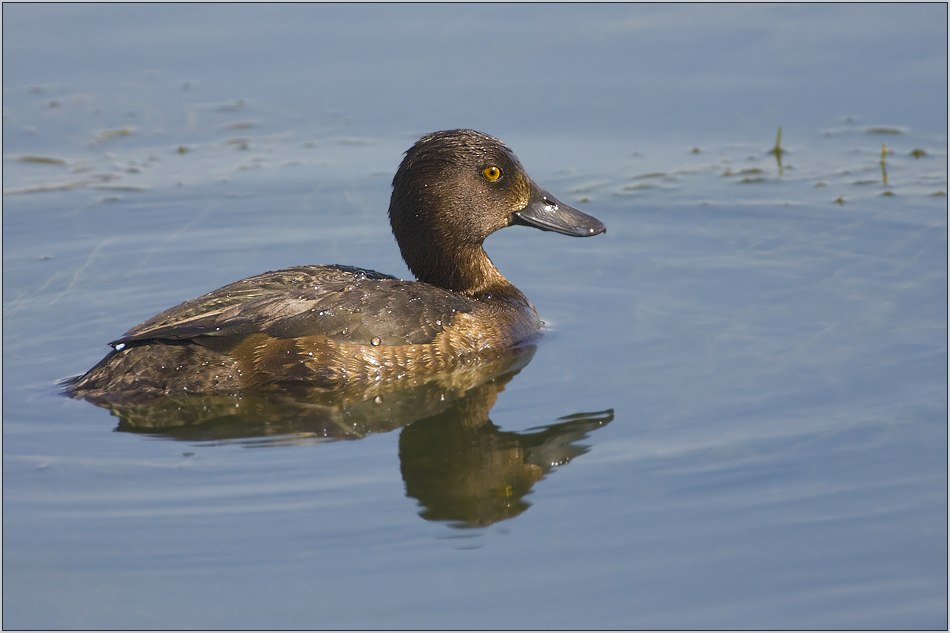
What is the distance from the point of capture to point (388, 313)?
257 inches

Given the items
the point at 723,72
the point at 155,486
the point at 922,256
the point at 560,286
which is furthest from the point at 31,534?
the point at 723,72

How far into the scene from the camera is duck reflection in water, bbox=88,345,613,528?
5.27 m

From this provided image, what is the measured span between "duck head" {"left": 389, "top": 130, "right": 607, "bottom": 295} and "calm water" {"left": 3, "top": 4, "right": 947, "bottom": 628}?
1.96ft

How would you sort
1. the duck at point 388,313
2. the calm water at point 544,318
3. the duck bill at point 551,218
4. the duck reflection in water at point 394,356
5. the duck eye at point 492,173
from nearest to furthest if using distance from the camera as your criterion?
the calm water at point 544,318 < the duck reflection in water at point 394,356 < the duck at point 388,313 < the duck eye at point 492,173 < the duck bill at point 551,218

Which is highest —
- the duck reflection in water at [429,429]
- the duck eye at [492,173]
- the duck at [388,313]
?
the duck eye at [492,173]

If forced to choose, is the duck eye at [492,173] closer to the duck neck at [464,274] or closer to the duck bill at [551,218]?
the duck bill at [551,218]

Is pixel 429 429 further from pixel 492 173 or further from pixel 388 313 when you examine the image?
pixel 492 173

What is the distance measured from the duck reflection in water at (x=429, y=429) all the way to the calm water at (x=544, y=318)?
0.03 metres

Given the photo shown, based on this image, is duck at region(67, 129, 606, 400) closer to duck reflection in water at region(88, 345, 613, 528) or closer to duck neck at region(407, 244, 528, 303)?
duck neck at region(407, 244, 528, 303)

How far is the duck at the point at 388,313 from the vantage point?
622 centimetres

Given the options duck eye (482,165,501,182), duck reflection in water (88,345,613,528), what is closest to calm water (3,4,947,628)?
duck reflection in water (88,345,613,528)

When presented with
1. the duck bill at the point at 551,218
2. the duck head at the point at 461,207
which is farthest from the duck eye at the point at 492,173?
the duck bill at the point at 551,218

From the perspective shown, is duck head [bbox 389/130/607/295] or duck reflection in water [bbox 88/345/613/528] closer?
duck reflection in water [bbox 88/345/613/528]

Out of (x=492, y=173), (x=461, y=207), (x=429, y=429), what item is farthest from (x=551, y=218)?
(x=429, y=429)
